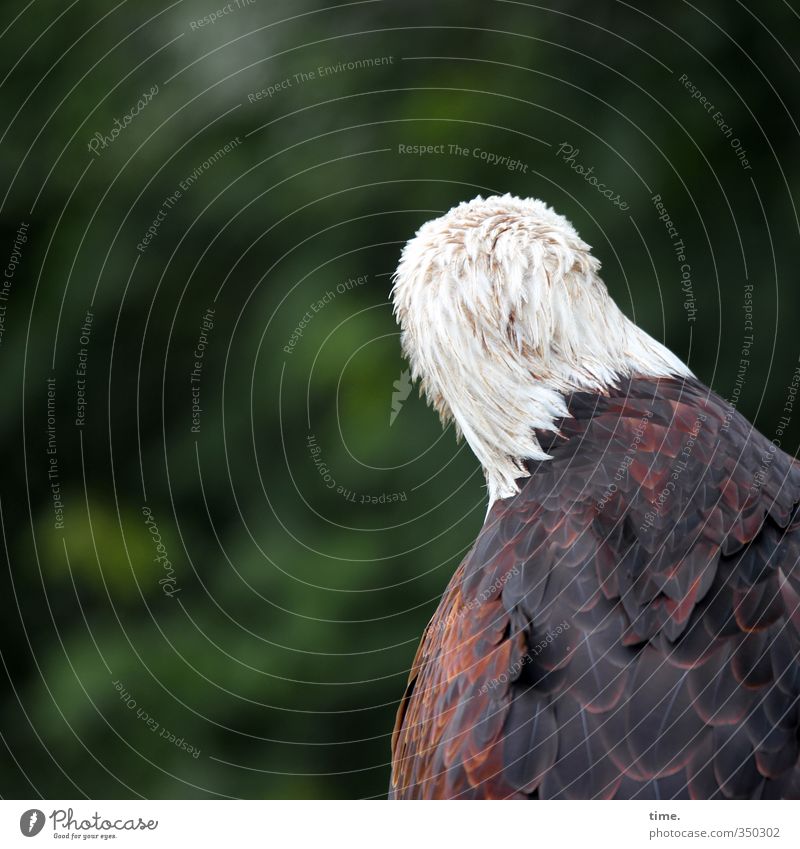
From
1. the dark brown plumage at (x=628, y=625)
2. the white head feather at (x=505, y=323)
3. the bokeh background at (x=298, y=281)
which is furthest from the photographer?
the bokeh background at (x=298, y=281)

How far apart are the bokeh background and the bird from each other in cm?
62

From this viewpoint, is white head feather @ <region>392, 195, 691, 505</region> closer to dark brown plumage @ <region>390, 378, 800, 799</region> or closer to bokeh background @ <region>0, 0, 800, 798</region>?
dark brown plumage @ <region>390, 378, 800, 799</region>

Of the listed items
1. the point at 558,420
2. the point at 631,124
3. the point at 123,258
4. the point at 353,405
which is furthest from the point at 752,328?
the point at 123,258

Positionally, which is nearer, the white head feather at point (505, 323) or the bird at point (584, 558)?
the bird at point (584, 558)

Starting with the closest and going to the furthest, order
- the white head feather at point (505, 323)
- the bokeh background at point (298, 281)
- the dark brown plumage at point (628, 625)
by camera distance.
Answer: the dark brown plumage at point (628, 625) → the white head feather at point (505, 323) → the bokeh background at point (298, 281)

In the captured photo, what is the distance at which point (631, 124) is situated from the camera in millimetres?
2133

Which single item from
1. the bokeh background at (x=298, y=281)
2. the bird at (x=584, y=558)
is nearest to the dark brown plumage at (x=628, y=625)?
the bird at (x=584, y=558)

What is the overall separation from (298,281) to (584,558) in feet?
3.71

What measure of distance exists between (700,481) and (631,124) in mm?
1068

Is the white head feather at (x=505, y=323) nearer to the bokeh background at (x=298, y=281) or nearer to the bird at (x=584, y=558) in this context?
the bird at (x=584, y=558)

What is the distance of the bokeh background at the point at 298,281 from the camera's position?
2090mm

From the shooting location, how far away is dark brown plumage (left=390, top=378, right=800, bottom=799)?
1.18 meters

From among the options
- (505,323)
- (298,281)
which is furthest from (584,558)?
(298,281)

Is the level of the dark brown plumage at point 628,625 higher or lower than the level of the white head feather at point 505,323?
lower
